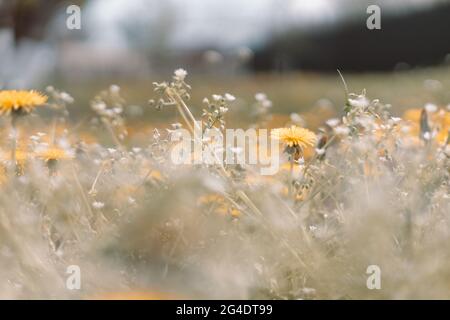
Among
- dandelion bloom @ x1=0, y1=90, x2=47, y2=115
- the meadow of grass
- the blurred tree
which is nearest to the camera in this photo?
the meadow of grass

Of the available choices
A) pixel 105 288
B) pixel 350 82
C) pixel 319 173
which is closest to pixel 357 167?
pixel 319 173

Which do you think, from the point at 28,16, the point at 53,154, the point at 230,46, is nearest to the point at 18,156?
the point at 53,154

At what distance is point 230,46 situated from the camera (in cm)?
1102

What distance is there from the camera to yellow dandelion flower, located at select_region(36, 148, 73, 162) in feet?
3.92

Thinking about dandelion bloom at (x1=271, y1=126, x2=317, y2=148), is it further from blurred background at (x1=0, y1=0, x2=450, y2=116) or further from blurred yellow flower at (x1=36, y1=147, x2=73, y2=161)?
blurred background at (x1=0, y1=0, x2=450, y2=116)

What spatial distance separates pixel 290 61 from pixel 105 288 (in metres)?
10.2

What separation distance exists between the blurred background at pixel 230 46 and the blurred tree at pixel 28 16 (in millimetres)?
10

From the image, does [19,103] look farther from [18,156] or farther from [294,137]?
[294,137]

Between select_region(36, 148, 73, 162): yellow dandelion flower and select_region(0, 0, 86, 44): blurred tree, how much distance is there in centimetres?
629

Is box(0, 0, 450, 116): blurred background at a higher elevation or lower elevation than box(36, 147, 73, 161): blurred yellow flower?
higher

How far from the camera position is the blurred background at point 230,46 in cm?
769

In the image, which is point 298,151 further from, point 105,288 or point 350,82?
point 350,82

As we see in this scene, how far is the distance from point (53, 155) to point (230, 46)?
32.6 feet

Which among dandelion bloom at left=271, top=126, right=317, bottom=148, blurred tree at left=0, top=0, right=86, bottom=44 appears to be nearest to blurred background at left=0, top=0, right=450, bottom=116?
blurred tree at left=0, top=0, right=86, bottom=44
